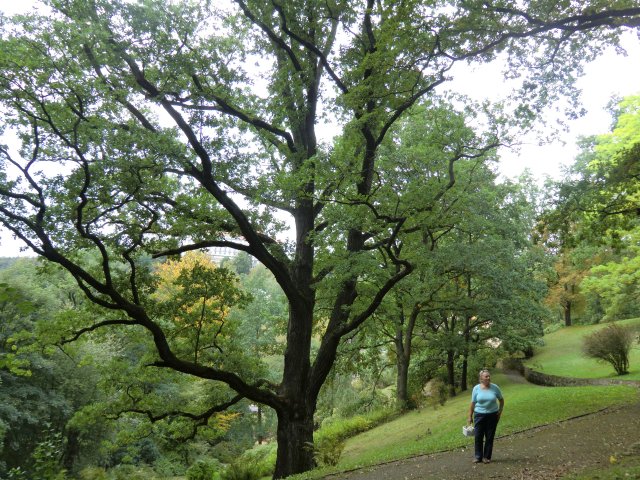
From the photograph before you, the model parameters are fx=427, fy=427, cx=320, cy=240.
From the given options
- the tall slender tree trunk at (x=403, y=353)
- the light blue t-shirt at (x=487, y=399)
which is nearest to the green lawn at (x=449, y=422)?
the tall slender tree trunk at (x=403, y=353)

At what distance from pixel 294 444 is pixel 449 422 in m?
6.67

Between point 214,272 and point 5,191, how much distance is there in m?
4.70

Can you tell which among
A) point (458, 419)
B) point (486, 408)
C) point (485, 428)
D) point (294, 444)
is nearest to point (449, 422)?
point (458, 419)

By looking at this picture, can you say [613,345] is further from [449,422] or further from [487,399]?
[487,399]

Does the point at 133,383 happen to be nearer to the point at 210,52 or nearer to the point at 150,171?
the point at 150,171

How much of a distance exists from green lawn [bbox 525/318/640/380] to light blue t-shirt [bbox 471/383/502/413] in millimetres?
14822

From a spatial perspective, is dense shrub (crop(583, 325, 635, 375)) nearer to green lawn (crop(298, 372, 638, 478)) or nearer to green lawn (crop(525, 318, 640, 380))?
green lawn (crop(525, 318, 640, 380))

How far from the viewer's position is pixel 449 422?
14.1 m

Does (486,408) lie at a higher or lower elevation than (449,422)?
higher

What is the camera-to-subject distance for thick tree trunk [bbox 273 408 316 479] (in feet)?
31.2

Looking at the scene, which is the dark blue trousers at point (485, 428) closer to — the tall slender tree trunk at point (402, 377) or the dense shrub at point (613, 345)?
the tall slender tree trunk at point (402, 377)

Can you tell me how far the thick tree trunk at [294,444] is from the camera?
9.52 m

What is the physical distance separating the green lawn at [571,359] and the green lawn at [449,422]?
18.4 feet

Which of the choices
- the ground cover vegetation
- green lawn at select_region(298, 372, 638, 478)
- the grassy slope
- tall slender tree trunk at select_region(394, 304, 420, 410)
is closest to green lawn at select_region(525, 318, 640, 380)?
the grassy slope
